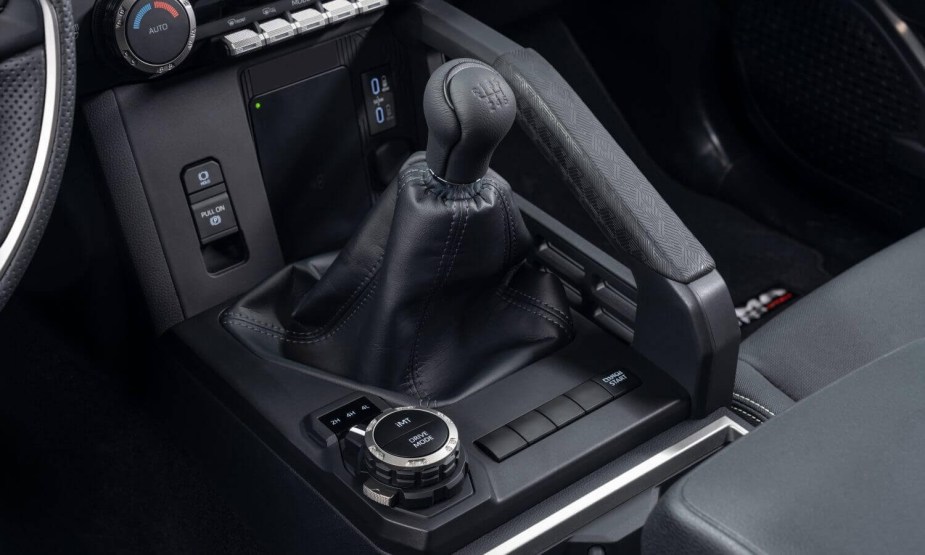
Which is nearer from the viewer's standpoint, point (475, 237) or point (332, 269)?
point (475, 237)

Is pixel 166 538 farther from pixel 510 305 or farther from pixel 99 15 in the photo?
pixel 99 15

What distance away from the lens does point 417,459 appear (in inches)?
40.1

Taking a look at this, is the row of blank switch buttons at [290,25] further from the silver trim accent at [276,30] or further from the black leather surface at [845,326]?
the black leather surface at [845,326]

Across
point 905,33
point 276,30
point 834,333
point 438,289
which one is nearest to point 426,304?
point 438,289

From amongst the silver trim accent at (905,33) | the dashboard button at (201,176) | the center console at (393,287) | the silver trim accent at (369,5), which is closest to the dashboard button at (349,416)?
the center console at (393,287)

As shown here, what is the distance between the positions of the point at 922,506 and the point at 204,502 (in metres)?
1.02

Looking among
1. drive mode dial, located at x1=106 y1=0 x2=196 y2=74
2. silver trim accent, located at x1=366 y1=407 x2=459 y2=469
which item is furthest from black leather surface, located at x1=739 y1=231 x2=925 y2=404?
drive mode dial, located at x1=106 y1=0 x2=196 y2=74

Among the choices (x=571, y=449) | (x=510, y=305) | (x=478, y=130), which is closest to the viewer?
(x=478, y=130)

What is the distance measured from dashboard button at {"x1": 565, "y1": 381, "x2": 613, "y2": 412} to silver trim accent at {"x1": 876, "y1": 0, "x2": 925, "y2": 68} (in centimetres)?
86

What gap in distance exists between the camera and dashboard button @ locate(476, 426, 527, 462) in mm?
1107

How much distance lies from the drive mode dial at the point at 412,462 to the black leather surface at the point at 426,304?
0.14m

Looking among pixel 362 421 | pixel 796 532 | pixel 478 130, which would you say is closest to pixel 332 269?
pixel 362 421

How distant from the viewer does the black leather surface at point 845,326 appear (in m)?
1.21

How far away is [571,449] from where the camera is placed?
3.68ft
